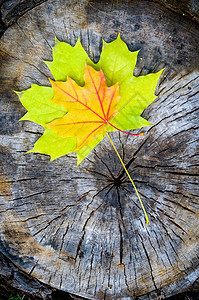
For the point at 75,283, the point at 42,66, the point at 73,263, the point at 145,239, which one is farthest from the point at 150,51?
the point at 75,283

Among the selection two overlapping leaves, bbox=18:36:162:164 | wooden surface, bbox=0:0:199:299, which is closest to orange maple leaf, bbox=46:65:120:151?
two overlapping leaves, bbox=18:36:162:164

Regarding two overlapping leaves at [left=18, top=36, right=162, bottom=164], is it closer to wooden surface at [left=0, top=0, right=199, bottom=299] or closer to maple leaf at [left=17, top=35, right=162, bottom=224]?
maple leaf at [left=17, top=35, right=162, bottom=224]

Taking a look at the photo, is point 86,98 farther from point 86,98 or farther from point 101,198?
point 101,198

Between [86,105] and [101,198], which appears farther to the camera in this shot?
[101,198]

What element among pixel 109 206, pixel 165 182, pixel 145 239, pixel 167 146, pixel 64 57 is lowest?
pixel 145 239

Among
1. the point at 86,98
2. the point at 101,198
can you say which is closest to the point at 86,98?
the point at 86,98

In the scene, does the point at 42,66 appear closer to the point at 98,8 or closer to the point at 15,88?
the point at 15,88
